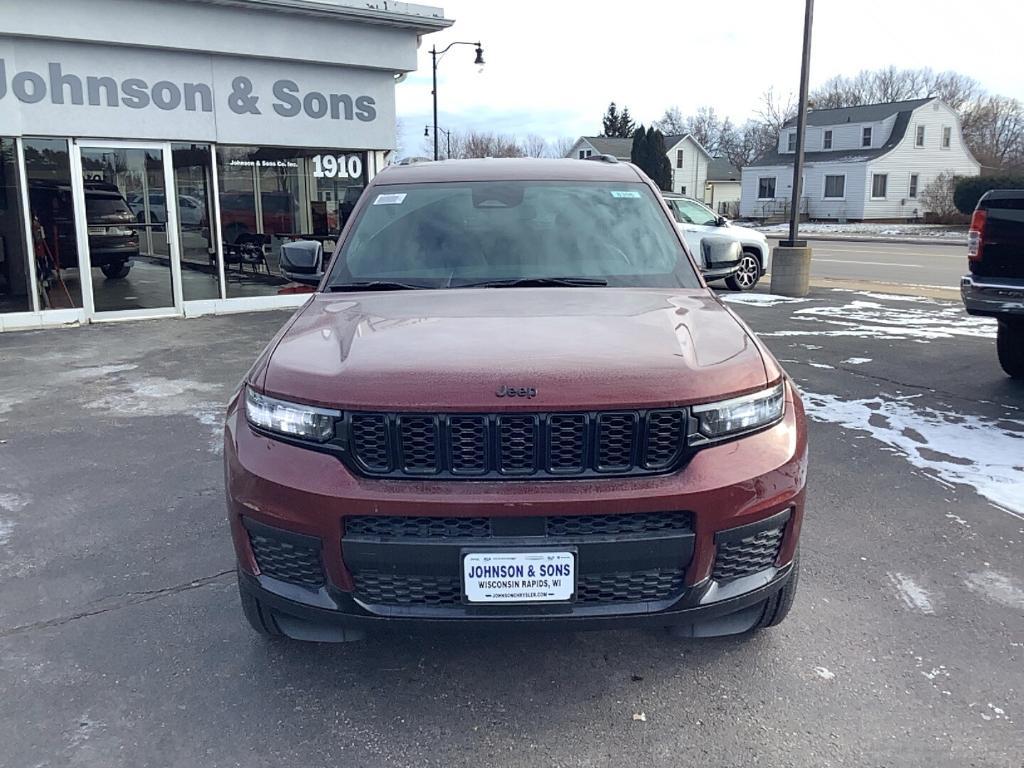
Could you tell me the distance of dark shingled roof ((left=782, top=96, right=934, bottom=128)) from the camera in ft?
167

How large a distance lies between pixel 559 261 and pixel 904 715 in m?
2.26

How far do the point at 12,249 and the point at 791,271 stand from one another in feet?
40.3

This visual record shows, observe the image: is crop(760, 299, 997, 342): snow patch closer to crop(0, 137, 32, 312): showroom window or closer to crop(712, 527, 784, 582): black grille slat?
crop(712, 527, 784, 582): black grille slat

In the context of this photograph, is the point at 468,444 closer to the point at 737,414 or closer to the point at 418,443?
the point at 418,443

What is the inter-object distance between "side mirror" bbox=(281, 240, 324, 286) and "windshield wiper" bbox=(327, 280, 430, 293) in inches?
23.0

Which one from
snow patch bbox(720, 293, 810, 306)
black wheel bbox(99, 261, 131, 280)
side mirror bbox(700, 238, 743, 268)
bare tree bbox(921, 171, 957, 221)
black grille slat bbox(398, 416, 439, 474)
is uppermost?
bare tree bbox(921, 171, 957, 221)

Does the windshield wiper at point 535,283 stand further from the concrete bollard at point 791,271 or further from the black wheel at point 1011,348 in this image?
the concrete bollard at point 791,271

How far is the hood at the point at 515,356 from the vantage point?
8.27ft

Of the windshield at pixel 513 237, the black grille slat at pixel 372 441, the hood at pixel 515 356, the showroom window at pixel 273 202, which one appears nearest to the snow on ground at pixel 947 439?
the windshield at pixel 513 237

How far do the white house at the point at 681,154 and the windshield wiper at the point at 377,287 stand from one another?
67023 mm

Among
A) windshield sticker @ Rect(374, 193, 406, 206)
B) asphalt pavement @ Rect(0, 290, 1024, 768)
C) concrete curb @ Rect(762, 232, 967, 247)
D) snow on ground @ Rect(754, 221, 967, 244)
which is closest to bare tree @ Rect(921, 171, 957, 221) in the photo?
snow on ground @ Rect(754, 221, 967, 244)

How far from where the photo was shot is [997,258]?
648 centimetres

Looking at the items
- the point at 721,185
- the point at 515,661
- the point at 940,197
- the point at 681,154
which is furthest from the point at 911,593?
the point at 721,185

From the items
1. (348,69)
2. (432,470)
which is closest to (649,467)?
(432,470)
